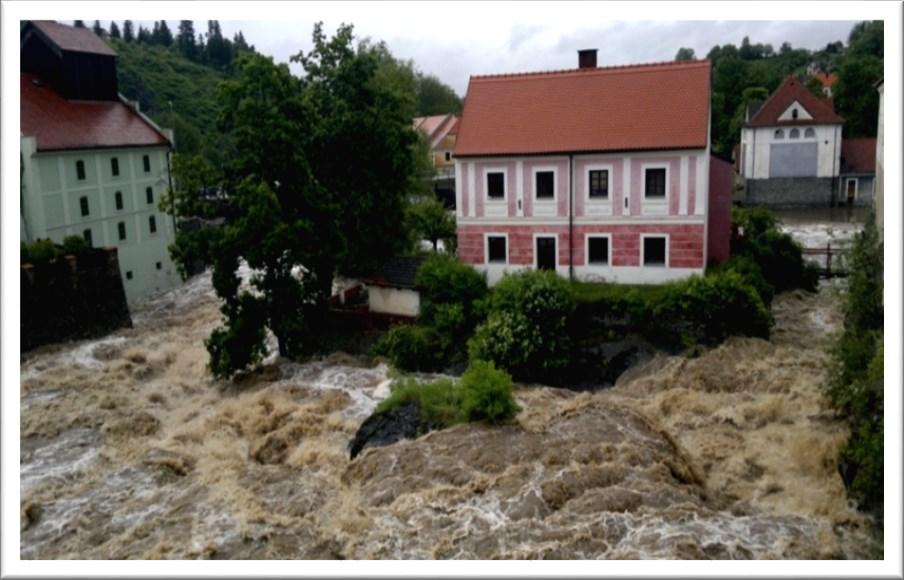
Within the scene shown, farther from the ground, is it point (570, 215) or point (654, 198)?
point (654, 198)

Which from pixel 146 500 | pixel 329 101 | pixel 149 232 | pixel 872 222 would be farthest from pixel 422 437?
pixel 149 232

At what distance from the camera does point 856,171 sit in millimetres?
48531

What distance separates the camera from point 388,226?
83.4ft

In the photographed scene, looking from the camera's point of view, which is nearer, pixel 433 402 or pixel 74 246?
pixel 433 402

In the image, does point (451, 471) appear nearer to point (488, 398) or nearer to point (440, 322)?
point (488, 398)

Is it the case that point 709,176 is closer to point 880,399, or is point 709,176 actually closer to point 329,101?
point 329,101

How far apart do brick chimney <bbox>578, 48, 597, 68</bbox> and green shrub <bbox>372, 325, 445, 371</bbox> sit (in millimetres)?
10285

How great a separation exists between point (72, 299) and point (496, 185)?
13.4m

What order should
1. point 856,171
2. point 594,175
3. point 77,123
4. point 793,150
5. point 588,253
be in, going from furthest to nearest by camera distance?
point 793,150, point 856,171, point 77,123, point 588,253, point 594,175

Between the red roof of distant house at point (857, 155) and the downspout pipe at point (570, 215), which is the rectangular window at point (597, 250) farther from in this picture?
the red roof of distant house at point (857, 155)

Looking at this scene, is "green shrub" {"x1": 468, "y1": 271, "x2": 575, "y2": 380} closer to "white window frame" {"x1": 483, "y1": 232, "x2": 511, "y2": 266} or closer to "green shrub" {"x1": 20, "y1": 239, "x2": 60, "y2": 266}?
"white window frame" {"x1": 483, "y1": 232, "x2": 511, "y2": 266}

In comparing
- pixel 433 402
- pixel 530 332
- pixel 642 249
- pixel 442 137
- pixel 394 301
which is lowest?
pixel 433 402

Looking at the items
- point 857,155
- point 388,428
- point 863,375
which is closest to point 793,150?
point 857,155

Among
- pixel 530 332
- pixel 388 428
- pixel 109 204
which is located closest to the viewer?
pixel 388 428
